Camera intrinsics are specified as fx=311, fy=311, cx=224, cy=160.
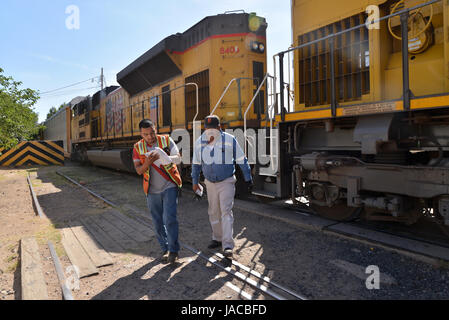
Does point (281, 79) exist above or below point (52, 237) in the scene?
above

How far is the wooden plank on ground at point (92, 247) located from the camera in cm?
360

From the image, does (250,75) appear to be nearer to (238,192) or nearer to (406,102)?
(238,192)

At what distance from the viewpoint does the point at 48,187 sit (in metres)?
10.1

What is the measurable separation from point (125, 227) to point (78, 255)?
4.00ft

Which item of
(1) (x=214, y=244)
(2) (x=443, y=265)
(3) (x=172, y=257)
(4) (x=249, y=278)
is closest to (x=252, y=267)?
(4) (x=249, y=278)

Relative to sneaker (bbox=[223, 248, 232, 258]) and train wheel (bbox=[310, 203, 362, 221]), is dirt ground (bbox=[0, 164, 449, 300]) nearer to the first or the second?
sneaker (bbox=[223, 248, 232, 258])

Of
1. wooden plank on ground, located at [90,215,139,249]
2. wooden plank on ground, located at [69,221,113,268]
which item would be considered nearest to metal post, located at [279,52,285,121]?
wooden plank on ground, located at [90,215,139,249]

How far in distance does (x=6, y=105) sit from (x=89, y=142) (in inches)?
256

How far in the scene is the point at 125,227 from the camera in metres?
5.05

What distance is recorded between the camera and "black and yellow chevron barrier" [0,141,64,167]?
18.5 m

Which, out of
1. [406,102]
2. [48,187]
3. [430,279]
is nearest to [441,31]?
[406,102]

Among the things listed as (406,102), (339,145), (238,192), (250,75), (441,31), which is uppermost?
(250,75)

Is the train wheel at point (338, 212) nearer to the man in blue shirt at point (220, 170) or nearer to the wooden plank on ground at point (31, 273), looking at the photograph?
the man in blue shirt at point (220, 170)

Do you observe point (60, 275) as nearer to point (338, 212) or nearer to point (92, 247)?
point (92, 247)
